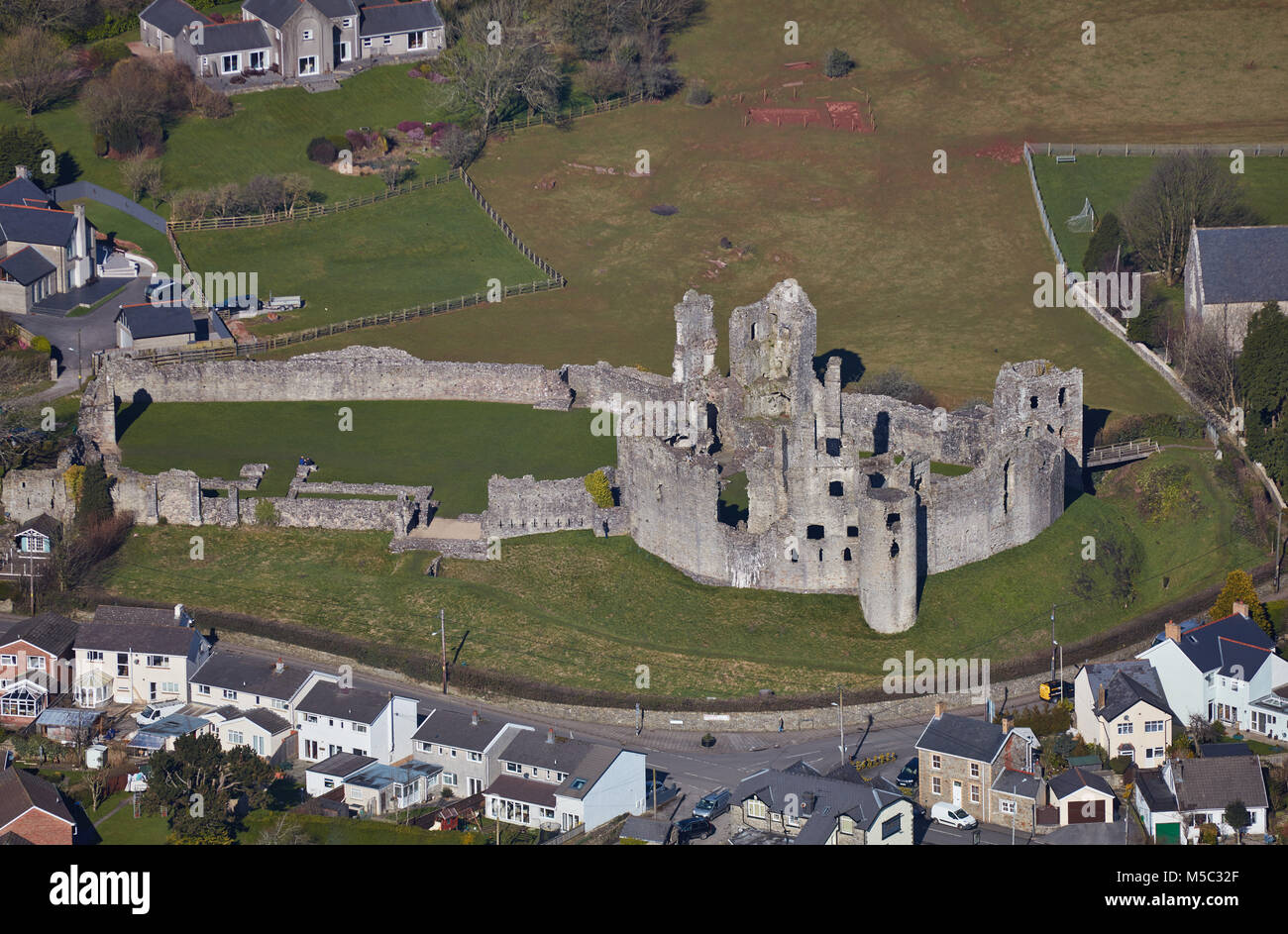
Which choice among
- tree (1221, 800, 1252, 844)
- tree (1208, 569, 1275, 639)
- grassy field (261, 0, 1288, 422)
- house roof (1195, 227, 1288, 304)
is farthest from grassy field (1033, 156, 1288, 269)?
tree (1221, 800, 1252, 844)

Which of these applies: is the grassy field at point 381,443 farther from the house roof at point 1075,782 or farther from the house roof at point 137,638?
the house roof at point 1075,782

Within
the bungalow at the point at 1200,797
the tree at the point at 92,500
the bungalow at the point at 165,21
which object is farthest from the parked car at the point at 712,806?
the bungalow at the point at 165,21

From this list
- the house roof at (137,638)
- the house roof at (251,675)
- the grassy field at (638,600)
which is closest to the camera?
the house roof at (251,675)

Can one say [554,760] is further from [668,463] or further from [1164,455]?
[1164,455]

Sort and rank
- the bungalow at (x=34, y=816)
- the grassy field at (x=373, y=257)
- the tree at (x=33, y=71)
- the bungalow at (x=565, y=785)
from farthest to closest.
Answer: the tree at (x=33, y=71), the grassy field at (x=373, y=257), the bungalow at (x=565, y=785), the bungalow at (x=34, y=816)

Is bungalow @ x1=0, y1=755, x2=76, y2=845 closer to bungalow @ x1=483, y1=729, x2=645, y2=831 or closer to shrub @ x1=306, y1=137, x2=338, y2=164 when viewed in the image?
bungalow @ x1=483, y1=729, x2=645, y2=831
